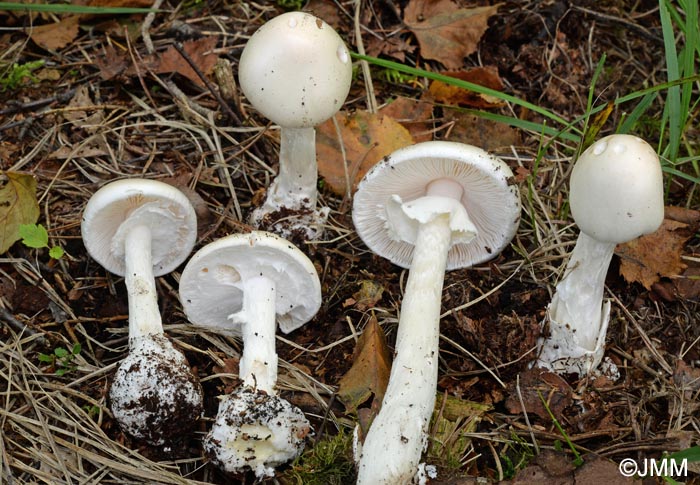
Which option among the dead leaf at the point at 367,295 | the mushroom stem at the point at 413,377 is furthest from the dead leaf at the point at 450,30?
the dead leaf at the point at 367,295

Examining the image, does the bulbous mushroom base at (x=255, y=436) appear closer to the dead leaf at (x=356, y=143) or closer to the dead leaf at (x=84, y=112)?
the dead leaf at (x=356, y=143)

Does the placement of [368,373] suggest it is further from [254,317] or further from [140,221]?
[140,221]

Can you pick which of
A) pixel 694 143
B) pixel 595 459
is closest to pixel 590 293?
pixel 595 459

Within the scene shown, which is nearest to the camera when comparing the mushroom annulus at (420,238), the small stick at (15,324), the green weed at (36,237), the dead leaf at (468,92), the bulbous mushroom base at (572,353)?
the mushroom annulus at (420,238)

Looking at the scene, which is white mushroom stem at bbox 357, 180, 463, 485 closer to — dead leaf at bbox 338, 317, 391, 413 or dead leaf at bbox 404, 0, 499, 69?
dead leaf at bbox 338, 317, 391, 413

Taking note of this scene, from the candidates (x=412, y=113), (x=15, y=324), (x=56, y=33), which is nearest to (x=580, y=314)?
(x=412, y=113)

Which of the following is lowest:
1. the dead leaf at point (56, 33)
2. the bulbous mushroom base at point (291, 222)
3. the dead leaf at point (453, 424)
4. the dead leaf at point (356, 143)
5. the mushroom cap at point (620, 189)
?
the dead leaf at point (453, 424)

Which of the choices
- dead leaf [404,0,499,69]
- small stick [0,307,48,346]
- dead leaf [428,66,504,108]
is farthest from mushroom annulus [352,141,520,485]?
small stick [0,307,48,346]

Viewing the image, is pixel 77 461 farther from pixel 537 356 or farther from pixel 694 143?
pixel 694 143
